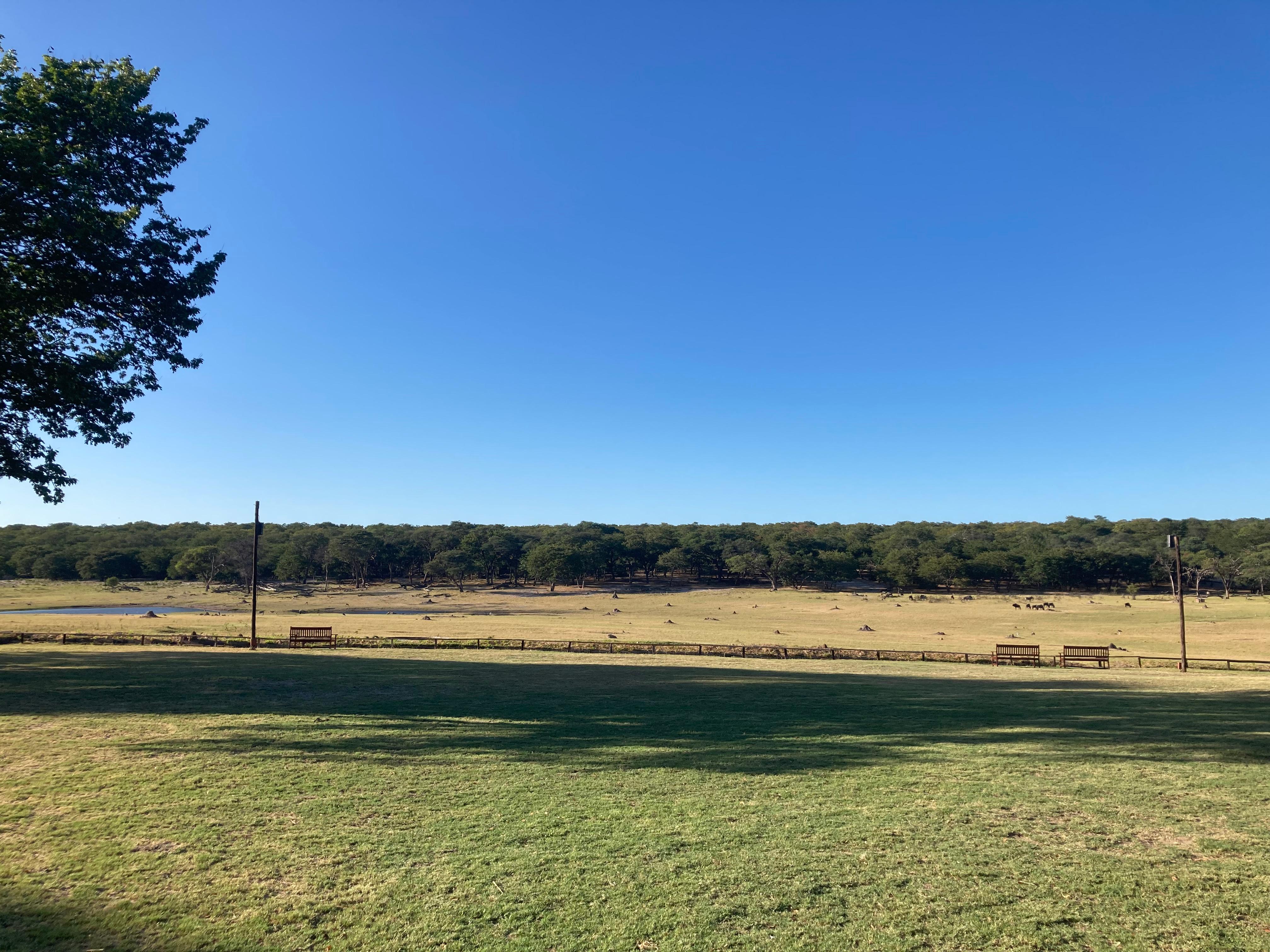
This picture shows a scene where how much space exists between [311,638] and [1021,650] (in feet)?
129

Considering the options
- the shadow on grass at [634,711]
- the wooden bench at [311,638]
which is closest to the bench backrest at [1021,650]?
the shadow on grass at [634,711]

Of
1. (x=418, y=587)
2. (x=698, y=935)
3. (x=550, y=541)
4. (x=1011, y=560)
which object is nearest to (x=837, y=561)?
(x=1011, y=560)

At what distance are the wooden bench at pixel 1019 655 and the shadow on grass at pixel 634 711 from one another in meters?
6.34

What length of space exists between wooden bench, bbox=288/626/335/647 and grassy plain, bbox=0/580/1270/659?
9.10 m

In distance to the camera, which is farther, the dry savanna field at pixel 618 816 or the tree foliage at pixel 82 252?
the tree foliage at pixel 82 252

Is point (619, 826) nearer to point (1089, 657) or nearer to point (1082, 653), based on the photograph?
point (1089, 657)

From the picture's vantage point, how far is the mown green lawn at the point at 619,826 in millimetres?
6727

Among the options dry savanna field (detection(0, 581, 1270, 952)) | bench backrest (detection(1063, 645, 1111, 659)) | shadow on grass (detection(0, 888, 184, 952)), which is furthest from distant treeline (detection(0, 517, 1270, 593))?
shadow on grass (detection(0, 888, 184, 952))

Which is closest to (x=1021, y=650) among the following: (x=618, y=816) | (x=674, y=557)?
(x=618, y=816)

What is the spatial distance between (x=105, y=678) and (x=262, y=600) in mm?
91022

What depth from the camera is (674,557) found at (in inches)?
5551

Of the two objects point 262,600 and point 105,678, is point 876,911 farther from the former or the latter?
point 262,600

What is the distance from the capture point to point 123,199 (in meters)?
21.2

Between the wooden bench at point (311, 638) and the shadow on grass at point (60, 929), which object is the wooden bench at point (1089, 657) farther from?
the wooden bench at point (311, 638)
